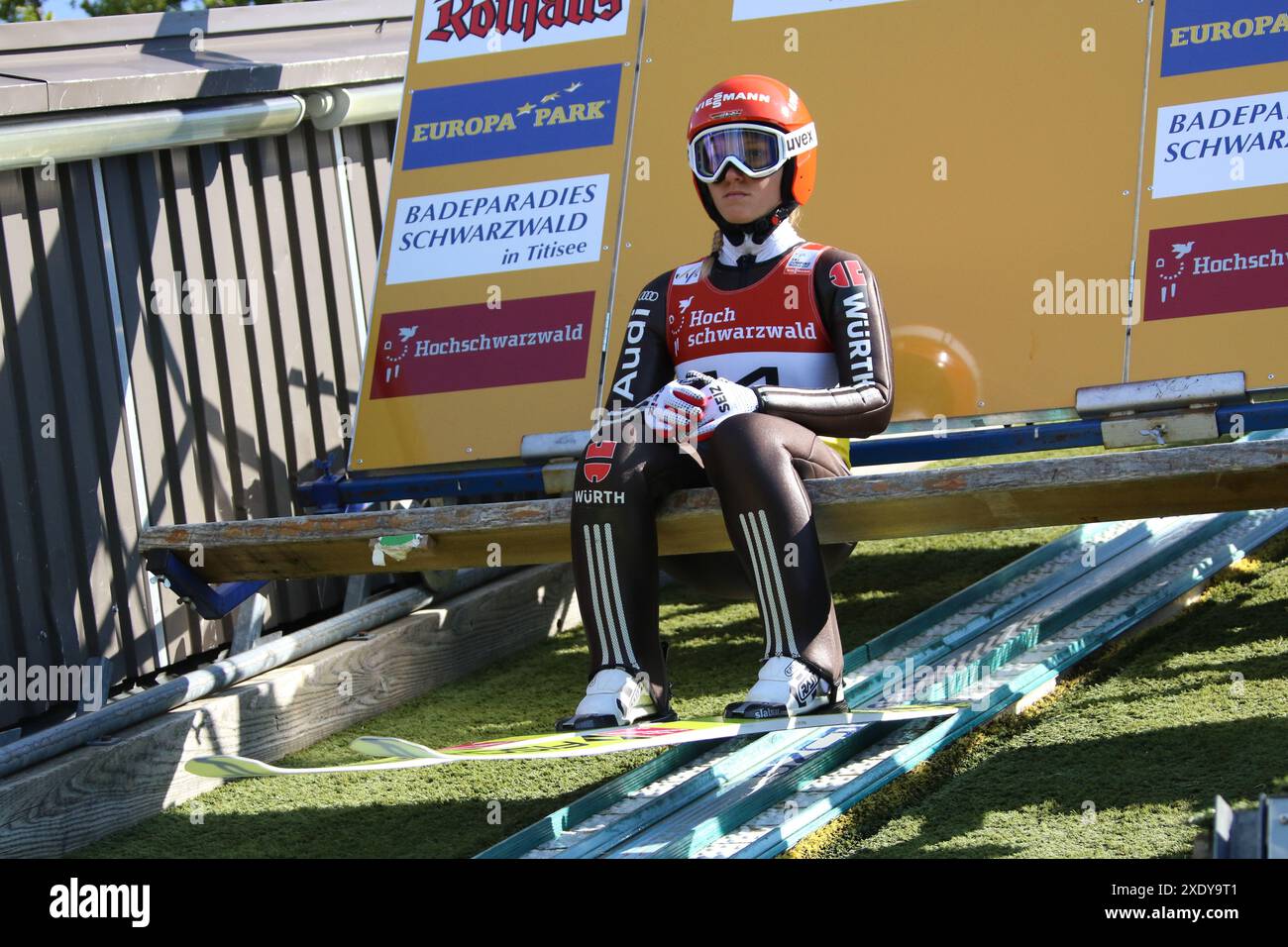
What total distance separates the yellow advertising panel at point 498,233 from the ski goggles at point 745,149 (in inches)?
60.2

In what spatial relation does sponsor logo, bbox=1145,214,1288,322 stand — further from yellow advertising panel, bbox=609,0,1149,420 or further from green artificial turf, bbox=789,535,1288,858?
green artificial turf, bbox=789,535,1288,858

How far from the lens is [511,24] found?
276 inches

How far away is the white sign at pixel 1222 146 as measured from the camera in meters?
5.68

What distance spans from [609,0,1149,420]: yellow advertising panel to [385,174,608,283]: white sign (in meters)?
0.20

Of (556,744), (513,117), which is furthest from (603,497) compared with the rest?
(513,117)

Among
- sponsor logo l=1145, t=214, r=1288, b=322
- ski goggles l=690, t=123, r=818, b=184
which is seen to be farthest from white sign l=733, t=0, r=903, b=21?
ski goggles l=690, t=123, r=818, b=184

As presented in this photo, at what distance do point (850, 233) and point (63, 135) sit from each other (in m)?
2.71

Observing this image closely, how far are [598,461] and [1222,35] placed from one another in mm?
2741

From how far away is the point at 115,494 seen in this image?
6195 mm

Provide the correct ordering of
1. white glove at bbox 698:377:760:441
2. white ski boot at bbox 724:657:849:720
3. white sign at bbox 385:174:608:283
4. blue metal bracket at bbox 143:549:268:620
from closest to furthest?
white ski boot at bbox 724:657:849:720, white glove at bbox 698:377:760:441, blue metal bracket at bbox 143:549:268:620, white sign at bbox 385:174:608:283

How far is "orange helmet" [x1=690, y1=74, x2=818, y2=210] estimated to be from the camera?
5.02 meters

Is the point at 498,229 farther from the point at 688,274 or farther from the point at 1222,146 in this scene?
the point at 1222,146

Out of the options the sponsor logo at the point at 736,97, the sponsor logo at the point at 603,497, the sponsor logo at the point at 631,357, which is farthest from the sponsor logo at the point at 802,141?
the sponsor logo at the point at 603,497

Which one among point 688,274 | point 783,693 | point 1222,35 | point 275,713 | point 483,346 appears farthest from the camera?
point 483,346
